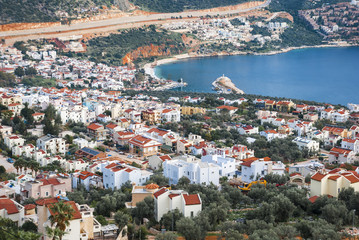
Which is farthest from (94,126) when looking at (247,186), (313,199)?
(313,199)

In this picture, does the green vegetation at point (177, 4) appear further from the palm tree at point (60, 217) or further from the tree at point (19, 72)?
the palm tree at point (60, 217)

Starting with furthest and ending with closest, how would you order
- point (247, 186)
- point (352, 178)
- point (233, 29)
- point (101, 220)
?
point (233, 29)
point (247, 186)
point (352, 178)
point (101, 220)

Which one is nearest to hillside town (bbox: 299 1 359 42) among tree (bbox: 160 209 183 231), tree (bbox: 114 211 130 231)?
tree (bbox: 160 209 183 231)

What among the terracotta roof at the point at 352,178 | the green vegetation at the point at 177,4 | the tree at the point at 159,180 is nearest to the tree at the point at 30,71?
the tree at the point at 159,180

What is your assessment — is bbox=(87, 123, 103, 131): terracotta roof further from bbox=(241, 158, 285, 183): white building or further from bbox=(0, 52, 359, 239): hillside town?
bbox=(241, 158, 285, 183): white building

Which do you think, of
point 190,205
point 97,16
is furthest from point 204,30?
point 190,205

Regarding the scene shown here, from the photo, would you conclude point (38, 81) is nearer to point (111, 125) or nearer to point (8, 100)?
point (8, 100)
